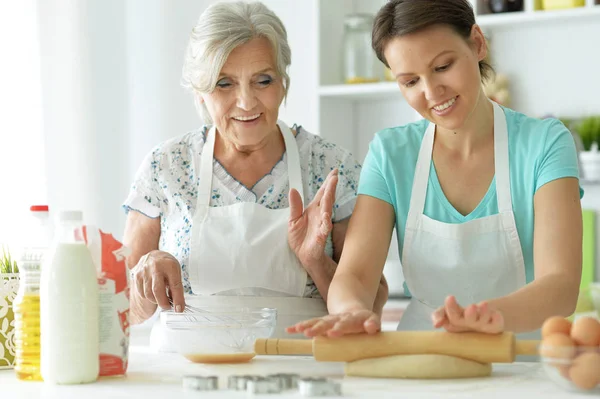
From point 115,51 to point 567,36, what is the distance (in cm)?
172

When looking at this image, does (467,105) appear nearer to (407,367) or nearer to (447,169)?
(447,169)

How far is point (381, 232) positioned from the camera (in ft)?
5.84

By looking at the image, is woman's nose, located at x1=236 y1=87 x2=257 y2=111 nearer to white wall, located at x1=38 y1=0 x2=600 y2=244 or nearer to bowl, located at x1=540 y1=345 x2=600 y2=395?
bowl, located at x1=540 y1=345 x2=600 y2=395

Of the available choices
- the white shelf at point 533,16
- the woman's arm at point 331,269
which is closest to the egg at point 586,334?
Answer: the woman's arm at point 331,269

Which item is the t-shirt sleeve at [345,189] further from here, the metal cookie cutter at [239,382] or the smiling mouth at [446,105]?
the metal cookie cutter at [239,382]

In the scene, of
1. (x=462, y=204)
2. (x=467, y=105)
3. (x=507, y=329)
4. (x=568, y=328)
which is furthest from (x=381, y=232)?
(x=568, y=328)

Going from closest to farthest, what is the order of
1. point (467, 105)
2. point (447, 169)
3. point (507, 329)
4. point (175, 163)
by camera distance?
point (507, 329), point (467, 105), point (447, 169), point (175, 163)

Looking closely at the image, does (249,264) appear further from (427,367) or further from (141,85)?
(141,85)

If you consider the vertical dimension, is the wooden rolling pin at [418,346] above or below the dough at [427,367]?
above

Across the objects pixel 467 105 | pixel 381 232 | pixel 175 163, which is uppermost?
pixel 467 105

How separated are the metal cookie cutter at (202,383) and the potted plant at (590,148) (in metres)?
2.20

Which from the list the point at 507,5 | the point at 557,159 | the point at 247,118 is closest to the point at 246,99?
the point at 247,118

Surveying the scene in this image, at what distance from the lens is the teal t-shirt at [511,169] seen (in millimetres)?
1685

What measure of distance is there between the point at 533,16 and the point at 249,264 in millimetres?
1691
